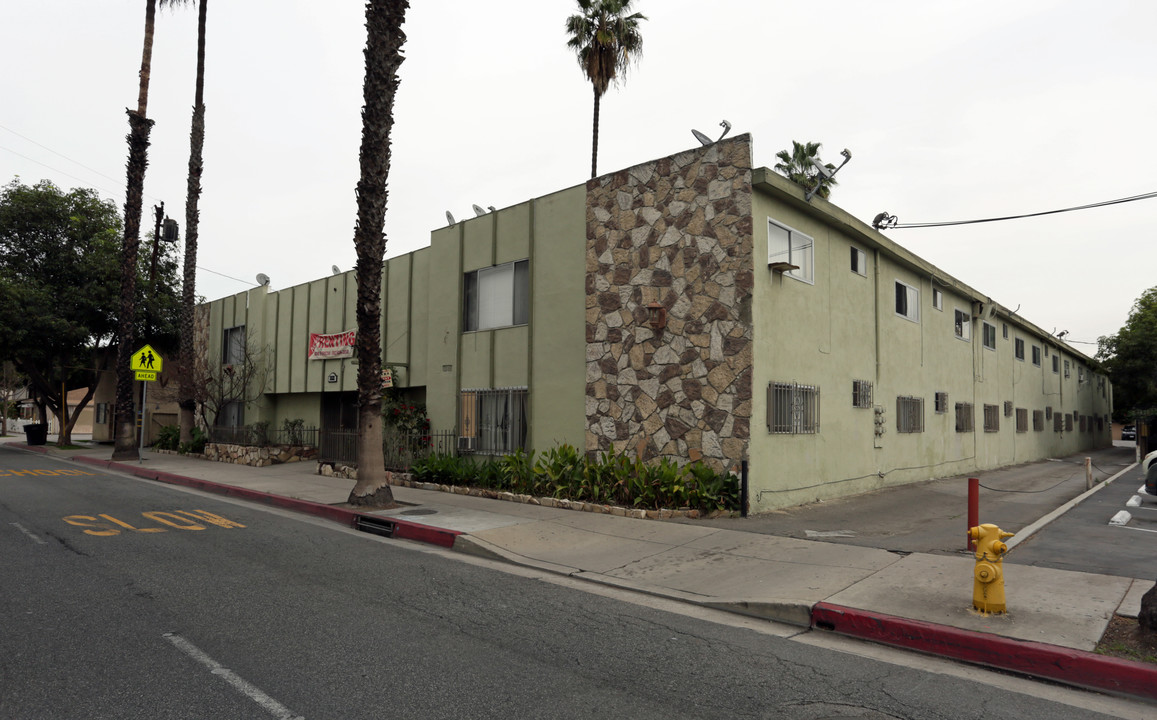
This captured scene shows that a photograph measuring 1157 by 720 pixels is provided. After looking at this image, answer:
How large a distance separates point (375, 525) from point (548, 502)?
10.2ft

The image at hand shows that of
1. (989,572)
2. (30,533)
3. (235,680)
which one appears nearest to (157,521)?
(30,533)

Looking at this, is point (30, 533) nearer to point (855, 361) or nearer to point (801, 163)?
point (855, 361)

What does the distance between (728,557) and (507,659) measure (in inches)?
164

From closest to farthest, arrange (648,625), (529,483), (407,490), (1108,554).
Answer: (648,625), (1108,554), (529,483), (407,490)

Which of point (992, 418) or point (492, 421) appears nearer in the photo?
point (492, 421)

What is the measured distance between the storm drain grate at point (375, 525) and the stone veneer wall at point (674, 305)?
427 centimetres

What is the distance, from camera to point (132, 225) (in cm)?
2383

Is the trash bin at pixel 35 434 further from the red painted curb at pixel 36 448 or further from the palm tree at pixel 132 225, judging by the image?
the palm tree at pixel 132 225

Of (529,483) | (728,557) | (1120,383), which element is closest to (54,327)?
(529,483)

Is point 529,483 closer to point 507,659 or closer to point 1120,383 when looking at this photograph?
point 507,659

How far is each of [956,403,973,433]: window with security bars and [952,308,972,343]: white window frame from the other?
82.9 inches

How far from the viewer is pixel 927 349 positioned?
19078mm

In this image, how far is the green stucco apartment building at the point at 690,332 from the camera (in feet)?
39.1

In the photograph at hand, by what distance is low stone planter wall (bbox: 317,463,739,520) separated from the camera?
36.8ft
